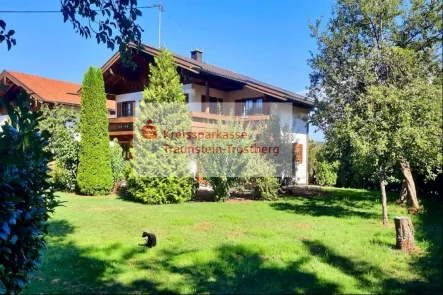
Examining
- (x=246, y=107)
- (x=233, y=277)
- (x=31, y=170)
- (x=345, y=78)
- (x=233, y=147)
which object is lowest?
(x=233, y=277)

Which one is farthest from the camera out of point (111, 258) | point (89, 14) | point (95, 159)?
point (95, 159)

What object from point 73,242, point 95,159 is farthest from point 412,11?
point 95,159

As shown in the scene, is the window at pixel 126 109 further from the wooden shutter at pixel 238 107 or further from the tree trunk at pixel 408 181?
the tree trunk at pixel 408 181

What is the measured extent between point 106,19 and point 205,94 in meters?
13.7

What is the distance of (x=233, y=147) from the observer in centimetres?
1134

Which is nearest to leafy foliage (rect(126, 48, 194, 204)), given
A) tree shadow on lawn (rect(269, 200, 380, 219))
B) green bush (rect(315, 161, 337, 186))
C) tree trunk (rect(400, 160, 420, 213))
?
tree shadow on lawn (rect(269, 200, 380, 219))

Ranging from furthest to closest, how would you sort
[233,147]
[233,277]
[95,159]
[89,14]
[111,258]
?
[95,159]
[233,147]
[111,258]
[233,277]
[89,14]

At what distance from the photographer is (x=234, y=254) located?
213 inches

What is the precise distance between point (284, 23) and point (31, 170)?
14.3ft

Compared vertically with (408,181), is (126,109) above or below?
above

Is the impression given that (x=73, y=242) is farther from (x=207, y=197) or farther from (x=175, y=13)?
(x=207, y=197)

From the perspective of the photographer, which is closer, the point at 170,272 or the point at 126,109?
the point at 170,272

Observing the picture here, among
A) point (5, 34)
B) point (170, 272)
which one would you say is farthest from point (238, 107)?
point (5, 34)

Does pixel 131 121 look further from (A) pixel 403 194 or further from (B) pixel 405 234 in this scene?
(B) pixel 405 234
